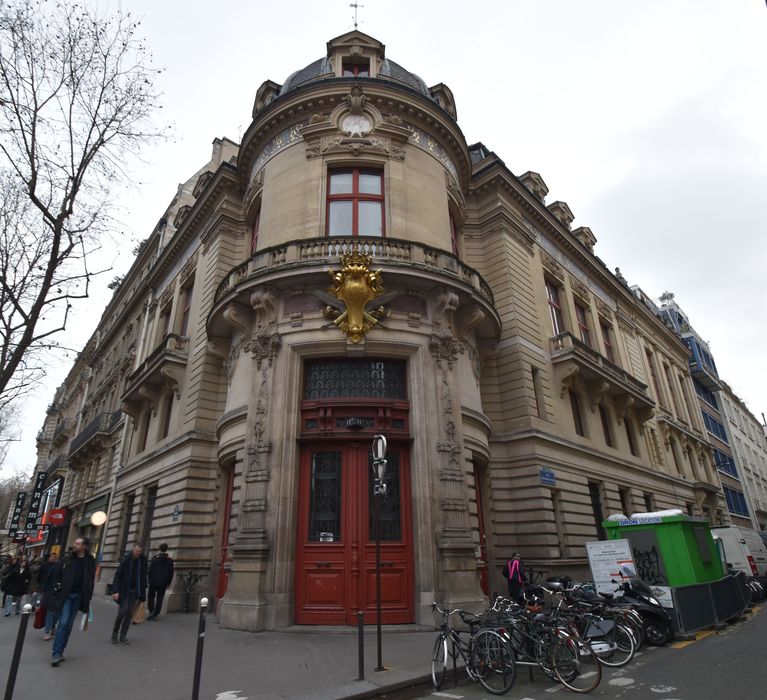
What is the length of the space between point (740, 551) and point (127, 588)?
20345 millimetres

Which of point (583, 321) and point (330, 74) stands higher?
point (330, 74)

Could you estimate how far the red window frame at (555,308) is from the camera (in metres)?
22.8

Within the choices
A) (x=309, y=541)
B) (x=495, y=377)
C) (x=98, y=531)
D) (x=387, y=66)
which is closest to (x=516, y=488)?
(x=495, y=377)

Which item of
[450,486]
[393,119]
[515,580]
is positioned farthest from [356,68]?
[515,580]

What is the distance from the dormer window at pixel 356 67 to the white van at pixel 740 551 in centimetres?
2216

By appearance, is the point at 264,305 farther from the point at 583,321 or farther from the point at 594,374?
the point at 583,321

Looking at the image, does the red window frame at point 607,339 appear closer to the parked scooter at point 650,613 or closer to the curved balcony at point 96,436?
the parked scooter at point 650,613

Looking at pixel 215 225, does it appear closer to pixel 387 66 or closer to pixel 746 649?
pixel 387 66

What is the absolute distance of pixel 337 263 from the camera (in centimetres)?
1370

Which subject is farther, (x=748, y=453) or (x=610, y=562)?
(x=748, y=453)

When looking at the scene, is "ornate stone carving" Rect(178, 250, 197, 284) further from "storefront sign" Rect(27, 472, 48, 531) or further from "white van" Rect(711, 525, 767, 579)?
"storefront sign" Rect(27, 472, 48, 531)

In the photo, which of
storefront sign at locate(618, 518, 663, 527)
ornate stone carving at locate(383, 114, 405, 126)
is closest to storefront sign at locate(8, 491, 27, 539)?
ornate stone carving at locate(383, 114, 405, 126)

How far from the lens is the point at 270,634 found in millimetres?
10477

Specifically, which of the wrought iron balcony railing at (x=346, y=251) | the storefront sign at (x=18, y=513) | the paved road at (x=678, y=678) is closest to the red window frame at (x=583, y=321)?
the wrought iron balcony railing at (x=346, y=251)
